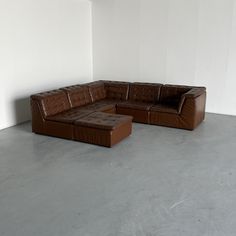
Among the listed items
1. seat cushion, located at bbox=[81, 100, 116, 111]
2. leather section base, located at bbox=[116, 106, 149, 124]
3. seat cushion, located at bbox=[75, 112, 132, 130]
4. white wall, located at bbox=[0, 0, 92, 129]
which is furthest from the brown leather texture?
white wall, located at bbox=[0, 0, 92, 129]

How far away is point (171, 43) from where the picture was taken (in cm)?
658

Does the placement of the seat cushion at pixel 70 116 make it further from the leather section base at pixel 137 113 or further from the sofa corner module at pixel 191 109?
the sofa corner module at pixel 191 109

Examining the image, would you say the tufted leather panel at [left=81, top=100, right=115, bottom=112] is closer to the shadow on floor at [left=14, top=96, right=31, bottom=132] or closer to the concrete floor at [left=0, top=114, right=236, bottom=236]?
the concrete floor at [left=0, top=114, right=236, bottom=236]

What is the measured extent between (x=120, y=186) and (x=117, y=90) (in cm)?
346

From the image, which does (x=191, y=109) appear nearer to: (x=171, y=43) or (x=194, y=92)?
(x=194, y=92)

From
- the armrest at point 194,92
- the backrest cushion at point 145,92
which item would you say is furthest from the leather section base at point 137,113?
the armrest at point 194,92

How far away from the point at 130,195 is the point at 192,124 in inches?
101

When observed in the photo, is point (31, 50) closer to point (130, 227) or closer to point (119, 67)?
point (119, 67)

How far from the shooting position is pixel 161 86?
6.06 meters

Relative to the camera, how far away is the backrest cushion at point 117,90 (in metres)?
6.33

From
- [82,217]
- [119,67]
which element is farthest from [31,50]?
[82,217]

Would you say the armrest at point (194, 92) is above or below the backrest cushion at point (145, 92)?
above

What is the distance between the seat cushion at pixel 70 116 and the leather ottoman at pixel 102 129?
5.7 inches

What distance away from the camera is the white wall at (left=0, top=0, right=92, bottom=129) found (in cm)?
517
